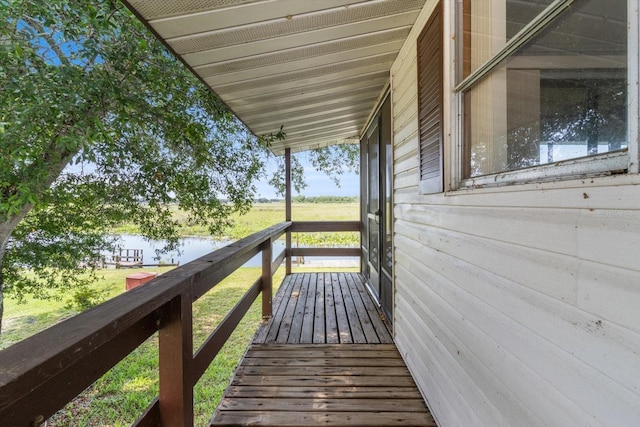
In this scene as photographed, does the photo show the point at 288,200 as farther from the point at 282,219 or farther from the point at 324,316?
the point at 324,316

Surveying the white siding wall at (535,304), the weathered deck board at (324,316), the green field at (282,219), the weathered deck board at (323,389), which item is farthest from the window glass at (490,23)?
the green field at (282,219)

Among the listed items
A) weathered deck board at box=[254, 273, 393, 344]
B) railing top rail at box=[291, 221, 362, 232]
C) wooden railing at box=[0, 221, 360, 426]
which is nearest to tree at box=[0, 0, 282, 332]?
railing top rail at box=[291, 221, 362, 232]

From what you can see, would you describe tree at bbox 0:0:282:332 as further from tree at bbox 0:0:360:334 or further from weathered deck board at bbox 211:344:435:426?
weathered deck board at bbox 211:344:435:426

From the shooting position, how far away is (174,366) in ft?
3.78

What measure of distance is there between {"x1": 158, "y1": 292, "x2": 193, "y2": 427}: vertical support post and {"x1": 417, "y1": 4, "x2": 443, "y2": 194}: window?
135 cm

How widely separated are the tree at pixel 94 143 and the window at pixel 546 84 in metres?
3.05

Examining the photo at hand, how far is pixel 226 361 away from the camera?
383 centimetres

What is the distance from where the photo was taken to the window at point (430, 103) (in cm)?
162

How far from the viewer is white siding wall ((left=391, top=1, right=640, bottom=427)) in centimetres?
65

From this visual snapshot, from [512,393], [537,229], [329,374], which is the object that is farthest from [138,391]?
[537,229]

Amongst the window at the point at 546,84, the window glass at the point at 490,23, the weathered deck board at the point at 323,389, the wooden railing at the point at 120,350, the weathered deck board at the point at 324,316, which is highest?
the window glass at the point at 490,23

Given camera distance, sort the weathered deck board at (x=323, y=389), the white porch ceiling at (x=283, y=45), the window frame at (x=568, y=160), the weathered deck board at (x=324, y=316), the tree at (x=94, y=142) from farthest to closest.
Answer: the tree at (x=94, y=142)
the weathered deck board at (x=324, y=316)
the weathered deck board at (x=323, y=389)
the white porch ceiling at (x=283, y=45)
the window frame at (x=568, y=160)

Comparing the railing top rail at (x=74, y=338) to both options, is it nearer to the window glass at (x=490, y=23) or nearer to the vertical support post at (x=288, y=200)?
the window glass at (x=490, y=23)

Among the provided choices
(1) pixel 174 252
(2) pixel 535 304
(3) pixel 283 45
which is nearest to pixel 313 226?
(1) pixel 174 252
